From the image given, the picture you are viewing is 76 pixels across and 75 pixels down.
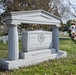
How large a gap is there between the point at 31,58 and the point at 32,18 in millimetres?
1879

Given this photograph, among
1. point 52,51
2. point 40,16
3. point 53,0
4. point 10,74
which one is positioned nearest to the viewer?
point 10,74

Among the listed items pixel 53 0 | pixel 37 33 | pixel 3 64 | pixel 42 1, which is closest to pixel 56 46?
pixel 37 33

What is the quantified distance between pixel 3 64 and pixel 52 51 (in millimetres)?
3131

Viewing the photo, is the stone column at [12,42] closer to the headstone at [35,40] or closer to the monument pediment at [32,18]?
the monument pediment at [32,18]

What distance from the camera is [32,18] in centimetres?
881

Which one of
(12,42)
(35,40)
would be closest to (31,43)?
(35,40)

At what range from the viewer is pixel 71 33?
34.6ft

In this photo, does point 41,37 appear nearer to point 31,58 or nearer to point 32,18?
point 32,18

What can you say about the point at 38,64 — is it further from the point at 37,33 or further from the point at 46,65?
the point at 37,33

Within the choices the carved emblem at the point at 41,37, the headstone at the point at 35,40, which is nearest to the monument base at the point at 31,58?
the headstone at the point at 35,40

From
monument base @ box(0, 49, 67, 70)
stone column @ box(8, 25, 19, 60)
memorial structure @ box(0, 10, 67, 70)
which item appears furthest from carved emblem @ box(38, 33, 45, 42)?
stone column @ box(8, 25, 19, 60)

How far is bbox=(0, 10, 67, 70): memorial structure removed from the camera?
26.4 feet

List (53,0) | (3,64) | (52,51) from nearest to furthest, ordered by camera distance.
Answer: (3,64) < (52,51) < (53,0)

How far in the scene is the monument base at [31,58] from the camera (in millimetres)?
7781
